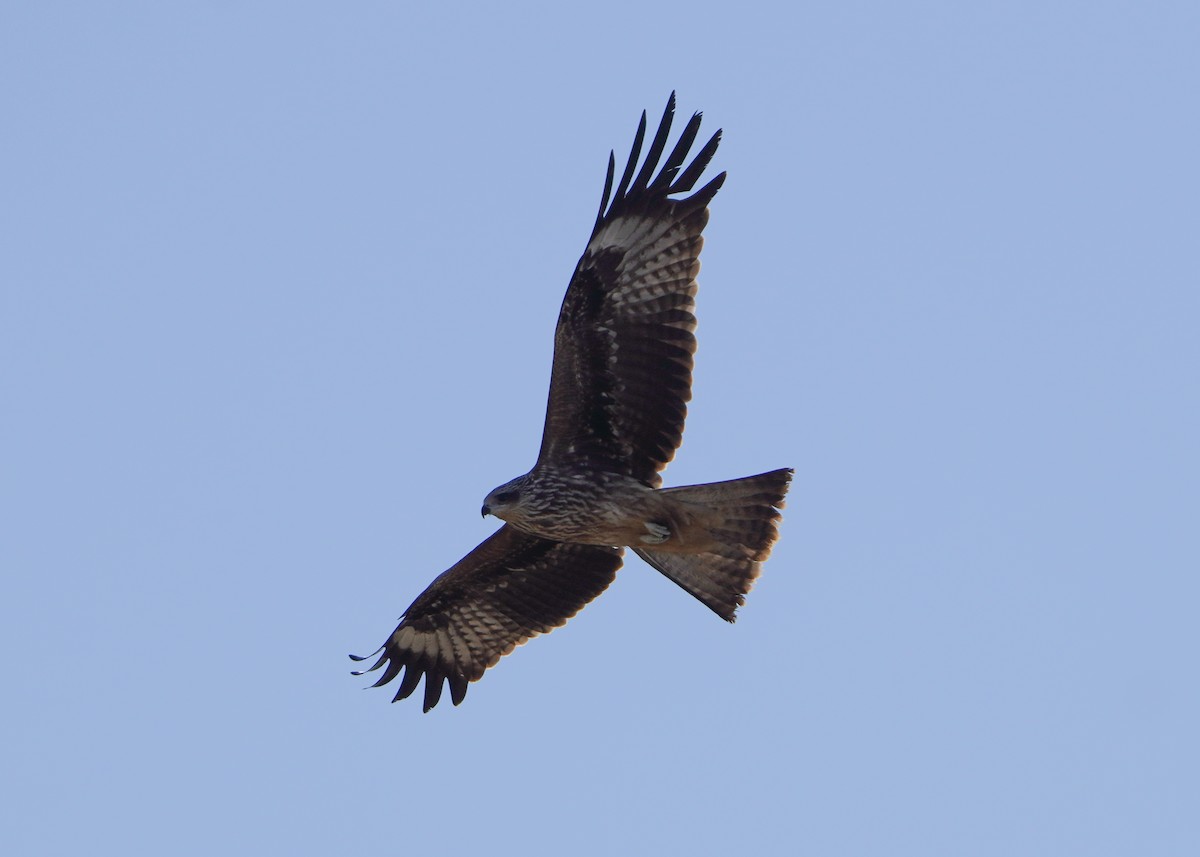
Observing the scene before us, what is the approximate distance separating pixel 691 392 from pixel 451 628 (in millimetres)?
2642

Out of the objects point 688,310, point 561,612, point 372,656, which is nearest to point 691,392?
point 688,310

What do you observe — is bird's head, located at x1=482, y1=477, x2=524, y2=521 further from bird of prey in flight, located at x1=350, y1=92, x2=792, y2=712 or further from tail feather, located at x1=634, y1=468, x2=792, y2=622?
tail feather, located at x1=634, y1=468, x2=792, y2=622

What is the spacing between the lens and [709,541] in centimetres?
1066

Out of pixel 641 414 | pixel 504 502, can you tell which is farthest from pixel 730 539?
pixel 504 502

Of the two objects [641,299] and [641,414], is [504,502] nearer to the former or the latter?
[641,414]

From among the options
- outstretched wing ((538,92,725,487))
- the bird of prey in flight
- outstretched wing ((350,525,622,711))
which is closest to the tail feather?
the bird of prey in flight

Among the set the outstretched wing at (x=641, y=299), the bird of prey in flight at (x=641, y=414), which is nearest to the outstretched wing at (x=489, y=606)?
the bird of prey in flight at (x=641, y=414)

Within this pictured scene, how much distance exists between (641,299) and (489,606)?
263cm

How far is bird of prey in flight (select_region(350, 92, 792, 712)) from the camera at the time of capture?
1052cm

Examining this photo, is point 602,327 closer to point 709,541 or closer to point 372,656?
point 709,541

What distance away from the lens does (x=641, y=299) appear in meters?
10.5

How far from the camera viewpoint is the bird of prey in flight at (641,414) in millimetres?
10516

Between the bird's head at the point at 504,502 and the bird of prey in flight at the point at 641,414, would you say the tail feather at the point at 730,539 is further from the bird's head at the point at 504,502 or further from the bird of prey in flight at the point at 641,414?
the bird's head at the point at 504,502

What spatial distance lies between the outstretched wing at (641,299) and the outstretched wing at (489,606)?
1.45m
